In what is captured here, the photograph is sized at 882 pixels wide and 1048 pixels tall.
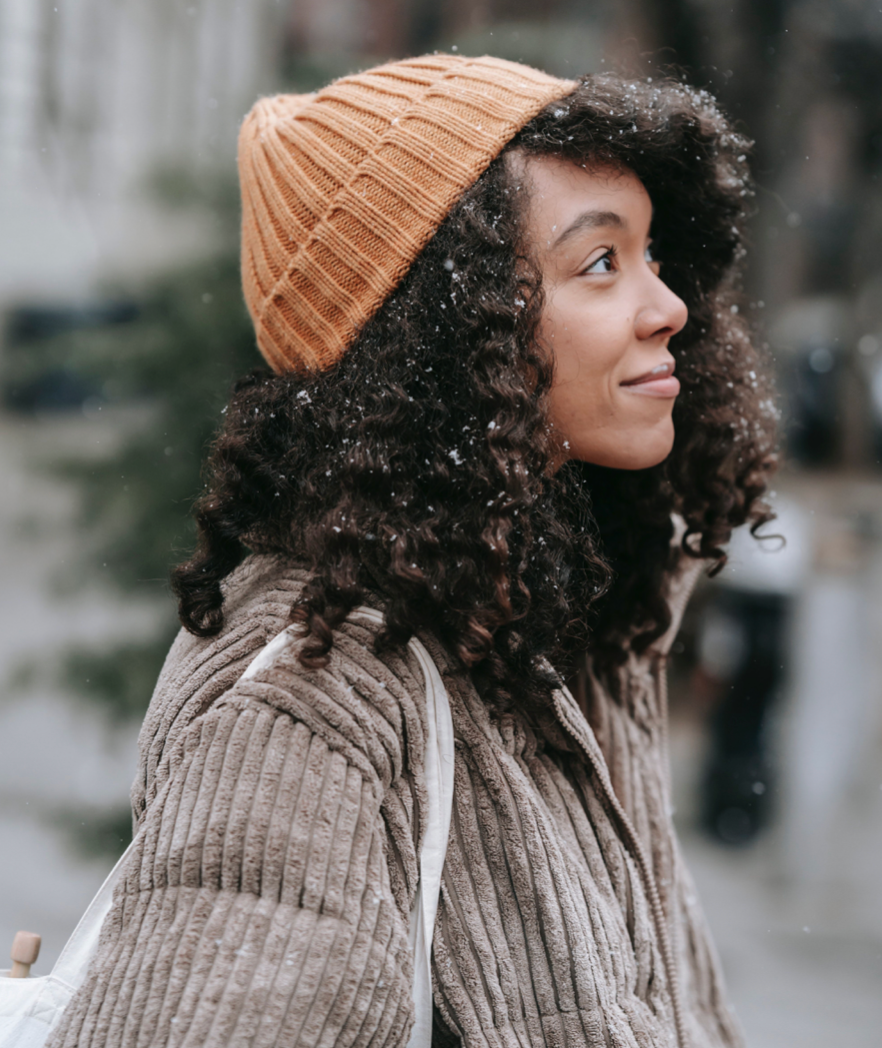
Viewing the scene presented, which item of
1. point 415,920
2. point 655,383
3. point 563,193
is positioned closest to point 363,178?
point 563,193

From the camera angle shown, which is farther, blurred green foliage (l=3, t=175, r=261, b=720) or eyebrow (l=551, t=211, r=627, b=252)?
blurred green foliage (l=3, t=175, r=261, b=720)

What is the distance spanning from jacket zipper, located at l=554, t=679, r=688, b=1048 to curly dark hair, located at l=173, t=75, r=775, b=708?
158mm

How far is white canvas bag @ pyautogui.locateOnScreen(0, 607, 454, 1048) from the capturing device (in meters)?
1.28

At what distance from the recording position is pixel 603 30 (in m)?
4.73

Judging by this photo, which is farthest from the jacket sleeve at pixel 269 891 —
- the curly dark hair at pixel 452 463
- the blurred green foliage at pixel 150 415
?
the blurred green foliage at pixel 150 415

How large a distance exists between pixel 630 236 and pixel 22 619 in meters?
5.16

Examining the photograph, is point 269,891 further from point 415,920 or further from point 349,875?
point 415,920

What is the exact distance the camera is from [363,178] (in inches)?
60.1

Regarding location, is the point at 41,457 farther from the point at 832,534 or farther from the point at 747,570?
the point at 832,534

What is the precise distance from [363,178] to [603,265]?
0.41 m

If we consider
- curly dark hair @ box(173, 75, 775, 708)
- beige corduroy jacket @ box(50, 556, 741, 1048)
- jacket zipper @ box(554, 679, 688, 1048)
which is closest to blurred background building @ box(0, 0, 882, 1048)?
curly dark hair @ box(173, 75, 775, 708)

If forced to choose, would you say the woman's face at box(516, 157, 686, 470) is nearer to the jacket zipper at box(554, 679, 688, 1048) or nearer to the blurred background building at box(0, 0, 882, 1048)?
the jacket zipper at box(554, 679, 688, 1048)

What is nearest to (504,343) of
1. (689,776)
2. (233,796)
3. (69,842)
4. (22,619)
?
(233,796)

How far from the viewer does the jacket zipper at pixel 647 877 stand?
5.15 feet
